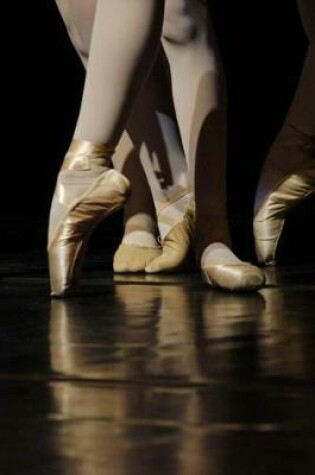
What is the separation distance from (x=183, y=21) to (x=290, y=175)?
443 mm

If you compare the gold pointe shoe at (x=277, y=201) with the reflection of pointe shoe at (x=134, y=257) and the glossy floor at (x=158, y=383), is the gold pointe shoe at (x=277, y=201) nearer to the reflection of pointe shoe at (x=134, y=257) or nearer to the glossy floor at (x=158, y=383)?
the reflection of pointe shoe at (x=134, y=257)

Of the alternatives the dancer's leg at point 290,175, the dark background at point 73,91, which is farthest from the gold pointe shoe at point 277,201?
the dark background at point 73,91

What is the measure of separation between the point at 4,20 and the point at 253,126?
68cm

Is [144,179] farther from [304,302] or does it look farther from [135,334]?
[135,334]

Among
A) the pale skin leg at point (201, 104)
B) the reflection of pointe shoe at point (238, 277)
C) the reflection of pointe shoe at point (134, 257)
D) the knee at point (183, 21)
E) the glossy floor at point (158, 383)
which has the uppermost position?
the knee at point (183, 21)

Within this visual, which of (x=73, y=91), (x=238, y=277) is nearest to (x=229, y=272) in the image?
(x=238, y=277)

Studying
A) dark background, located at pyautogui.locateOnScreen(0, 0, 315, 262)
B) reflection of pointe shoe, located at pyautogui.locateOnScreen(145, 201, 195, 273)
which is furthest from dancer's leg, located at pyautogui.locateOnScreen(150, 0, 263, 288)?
dark background, located at pyautogui.locateOnScreen(0, 0, 315, 262)

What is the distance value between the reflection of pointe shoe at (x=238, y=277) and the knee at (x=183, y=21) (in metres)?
0.32

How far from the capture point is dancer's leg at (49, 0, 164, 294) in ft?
5.27

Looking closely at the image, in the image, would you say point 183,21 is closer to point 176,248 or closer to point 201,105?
point 201,105

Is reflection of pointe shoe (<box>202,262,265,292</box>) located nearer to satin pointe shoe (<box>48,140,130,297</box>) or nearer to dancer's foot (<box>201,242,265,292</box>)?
dancer's foot (<box>201,242,265,292</box>)

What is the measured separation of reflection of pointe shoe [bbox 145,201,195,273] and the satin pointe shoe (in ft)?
1.03

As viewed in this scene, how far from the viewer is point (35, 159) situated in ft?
11.5

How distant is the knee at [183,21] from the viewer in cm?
179
